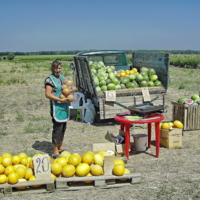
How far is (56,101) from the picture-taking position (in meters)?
5.46

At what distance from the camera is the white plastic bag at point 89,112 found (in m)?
8.67

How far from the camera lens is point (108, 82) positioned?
8.77 meters

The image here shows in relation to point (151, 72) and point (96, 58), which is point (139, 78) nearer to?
point (151, 72)

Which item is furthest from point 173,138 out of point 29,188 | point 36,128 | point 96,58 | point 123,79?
point 96,58

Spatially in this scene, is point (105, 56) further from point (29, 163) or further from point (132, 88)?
point (29, 163)

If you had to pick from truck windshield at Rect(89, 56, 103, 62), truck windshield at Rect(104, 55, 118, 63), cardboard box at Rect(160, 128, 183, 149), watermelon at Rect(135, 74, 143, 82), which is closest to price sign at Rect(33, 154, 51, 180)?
cardboard box at Rect(160, 128, 183, 149)

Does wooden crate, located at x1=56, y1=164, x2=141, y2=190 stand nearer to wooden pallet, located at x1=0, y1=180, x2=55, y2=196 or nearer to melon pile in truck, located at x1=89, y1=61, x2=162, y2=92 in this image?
wooden pallet, located at x1=0, y1=180, x2=55, y2=196

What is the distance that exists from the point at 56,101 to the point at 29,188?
5.64 feet

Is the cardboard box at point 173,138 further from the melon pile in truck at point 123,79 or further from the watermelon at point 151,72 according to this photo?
the watermelon at point 151,72

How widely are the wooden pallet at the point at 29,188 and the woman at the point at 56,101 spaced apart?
145cm

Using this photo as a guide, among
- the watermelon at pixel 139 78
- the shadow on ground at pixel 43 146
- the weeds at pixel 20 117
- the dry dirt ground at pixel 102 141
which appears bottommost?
the shadow on ground at pixel 43 146

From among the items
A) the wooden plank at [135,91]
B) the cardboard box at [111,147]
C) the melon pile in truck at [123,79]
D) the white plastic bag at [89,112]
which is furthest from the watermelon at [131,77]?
the cardboard box at [111,147]

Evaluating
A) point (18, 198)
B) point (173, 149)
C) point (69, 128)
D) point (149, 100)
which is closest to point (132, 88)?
point (149, 100)

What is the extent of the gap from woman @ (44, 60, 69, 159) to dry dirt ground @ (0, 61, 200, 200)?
0.80 meters
